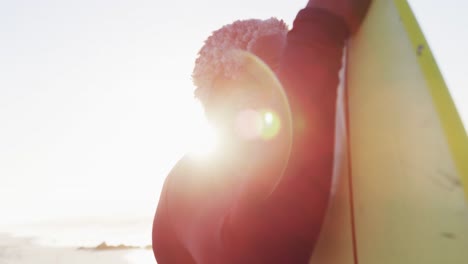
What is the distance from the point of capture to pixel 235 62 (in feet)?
4.26

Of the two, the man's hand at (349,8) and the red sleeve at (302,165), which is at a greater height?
the man's hand at (349,8)

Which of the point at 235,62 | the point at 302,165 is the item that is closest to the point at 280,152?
the point at 302,165

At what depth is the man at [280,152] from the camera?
1.02 m

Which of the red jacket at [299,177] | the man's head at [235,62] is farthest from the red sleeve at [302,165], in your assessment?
the man's head at [235,62]

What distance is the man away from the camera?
1019 mm

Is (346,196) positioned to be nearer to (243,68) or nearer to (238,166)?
(238,166)

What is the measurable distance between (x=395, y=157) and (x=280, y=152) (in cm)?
26

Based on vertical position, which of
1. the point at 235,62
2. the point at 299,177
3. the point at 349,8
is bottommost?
the point at 299,177

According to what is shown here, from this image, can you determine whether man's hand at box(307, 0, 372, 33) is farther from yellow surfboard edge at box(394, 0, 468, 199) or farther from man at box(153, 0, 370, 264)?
yellow surfboard edge at box(394, 0, 468, 199)

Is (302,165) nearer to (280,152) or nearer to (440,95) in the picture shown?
(280,152)

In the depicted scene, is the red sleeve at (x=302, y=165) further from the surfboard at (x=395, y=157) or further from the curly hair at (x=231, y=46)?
the curly hair at (x=231, y=46)

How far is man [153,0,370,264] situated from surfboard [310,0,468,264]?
7cm

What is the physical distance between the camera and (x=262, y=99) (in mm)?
1223

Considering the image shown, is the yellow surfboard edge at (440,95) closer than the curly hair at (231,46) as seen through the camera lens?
Yes
